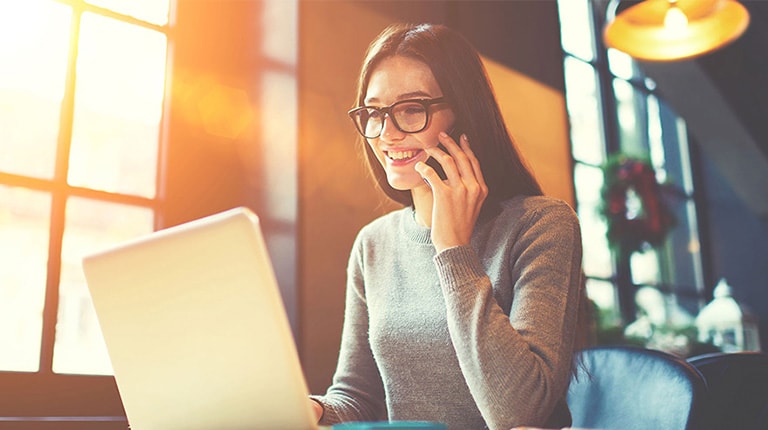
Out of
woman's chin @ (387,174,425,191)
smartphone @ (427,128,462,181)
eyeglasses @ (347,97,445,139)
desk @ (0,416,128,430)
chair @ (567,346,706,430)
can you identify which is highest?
eyeglasses @ (347,97,445,139)

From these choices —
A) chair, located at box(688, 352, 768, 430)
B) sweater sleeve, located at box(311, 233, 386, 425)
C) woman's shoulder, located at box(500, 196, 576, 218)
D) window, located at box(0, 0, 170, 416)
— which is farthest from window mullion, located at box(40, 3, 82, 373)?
chair, located at box(688, 352, 768, 430)

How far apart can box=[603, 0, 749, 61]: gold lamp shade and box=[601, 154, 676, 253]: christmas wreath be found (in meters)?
A: 1.64

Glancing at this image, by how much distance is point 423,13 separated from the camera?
9.18ft

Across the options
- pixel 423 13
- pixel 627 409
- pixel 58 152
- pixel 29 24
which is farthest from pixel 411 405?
pixel 423 13

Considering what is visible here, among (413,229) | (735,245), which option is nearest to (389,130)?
(413,229)

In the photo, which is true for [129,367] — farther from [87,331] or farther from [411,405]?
[87,331]

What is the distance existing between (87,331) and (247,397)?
1195 millimetres

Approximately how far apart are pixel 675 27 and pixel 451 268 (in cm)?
186

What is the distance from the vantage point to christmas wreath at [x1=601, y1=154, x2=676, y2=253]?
4137 mm

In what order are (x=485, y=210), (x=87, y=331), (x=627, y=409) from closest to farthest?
1. (x=627, y=409)
2. (x=485, y=210)
3. (x=87, y=331)

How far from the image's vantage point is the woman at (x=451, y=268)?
1101 millimetres

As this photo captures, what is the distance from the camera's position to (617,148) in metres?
5.21

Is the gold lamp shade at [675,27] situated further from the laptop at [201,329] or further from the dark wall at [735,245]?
the dark wall at [735,245]

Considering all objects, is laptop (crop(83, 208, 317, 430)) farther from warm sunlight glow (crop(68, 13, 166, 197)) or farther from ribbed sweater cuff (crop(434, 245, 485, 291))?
warm sunlight glow (crop(68, 13, 166, 197))
